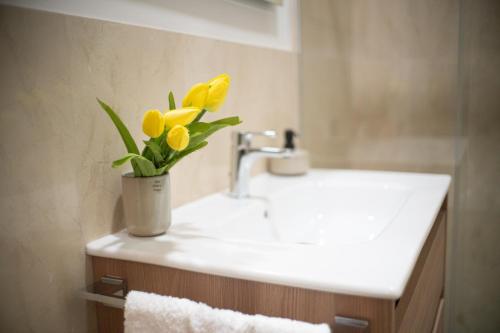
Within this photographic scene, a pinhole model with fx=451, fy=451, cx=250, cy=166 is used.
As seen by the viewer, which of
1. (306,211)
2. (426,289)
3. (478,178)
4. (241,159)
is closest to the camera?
(426,289)

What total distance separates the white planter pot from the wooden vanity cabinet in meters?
0.07

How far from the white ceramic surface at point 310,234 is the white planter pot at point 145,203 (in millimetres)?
23

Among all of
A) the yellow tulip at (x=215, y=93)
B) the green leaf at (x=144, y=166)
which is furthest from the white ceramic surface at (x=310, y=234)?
the yellow tulip at (x=215, y=93)

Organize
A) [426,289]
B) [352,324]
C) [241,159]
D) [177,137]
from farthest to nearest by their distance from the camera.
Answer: [241,159] → [426,289] → [177,137] → [352,324]

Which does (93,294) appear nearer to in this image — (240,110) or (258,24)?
(240,110)

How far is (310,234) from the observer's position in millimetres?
1139

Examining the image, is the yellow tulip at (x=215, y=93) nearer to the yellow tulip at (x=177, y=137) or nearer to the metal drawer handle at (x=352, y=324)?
the yellow tulip at (x=177, y=137)

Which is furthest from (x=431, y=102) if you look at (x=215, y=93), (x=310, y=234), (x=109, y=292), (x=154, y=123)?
(x=109, y=292)

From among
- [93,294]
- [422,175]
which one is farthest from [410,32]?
[93,294]

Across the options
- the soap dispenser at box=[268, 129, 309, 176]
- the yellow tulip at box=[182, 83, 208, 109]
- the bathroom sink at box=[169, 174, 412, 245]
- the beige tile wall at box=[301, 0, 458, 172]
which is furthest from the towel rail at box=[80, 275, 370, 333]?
the beige tile wall at box=[301, 0, 458, 172]

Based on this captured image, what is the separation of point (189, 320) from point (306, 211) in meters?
0.66

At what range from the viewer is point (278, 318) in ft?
1.91

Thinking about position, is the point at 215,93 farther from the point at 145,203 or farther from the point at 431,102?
the point at 431,102

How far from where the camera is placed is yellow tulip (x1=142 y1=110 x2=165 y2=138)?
70 centimetres
